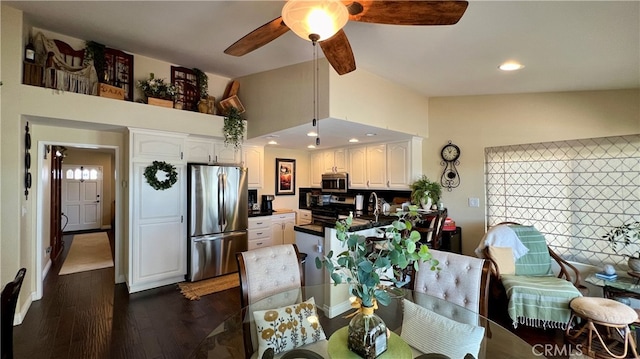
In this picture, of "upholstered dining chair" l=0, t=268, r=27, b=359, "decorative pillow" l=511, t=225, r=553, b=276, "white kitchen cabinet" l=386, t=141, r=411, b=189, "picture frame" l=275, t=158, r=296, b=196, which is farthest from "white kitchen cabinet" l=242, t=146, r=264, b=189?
"decorative pillow" l=511, t=225, r=553, b=276

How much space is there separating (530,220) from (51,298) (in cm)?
595

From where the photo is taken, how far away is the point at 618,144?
287cm

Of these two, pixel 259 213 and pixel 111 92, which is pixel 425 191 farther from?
pixel 111 92

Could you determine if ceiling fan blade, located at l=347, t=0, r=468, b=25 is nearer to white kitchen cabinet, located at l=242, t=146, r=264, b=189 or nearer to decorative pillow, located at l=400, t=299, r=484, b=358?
decorative pillow, located at l=400, t=299, r=484, b=358

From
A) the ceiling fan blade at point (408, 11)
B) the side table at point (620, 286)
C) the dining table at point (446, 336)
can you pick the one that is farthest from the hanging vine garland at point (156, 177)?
the side table at point (620, 286)

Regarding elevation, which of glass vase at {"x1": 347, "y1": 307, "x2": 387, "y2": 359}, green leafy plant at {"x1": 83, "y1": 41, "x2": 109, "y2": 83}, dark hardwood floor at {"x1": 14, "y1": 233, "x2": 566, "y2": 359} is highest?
green leafy plant at {"x1": 83, "y1": 41, "x2": 109, "y2": 83}

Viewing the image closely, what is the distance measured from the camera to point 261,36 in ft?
5.96

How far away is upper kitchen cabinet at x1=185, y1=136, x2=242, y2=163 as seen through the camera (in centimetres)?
399

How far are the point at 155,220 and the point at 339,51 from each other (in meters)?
3.13

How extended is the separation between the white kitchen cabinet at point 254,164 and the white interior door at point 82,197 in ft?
19.5

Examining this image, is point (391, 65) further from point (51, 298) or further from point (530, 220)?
point (51, 298)

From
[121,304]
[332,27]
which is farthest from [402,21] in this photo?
[121,304]

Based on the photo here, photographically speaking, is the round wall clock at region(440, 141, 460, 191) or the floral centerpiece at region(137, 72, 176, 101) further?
the round wall clock at region(440, 141, 460, 191)

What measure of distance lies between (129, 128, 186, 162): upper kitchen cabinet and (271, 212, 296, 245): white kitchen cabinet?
192cm
